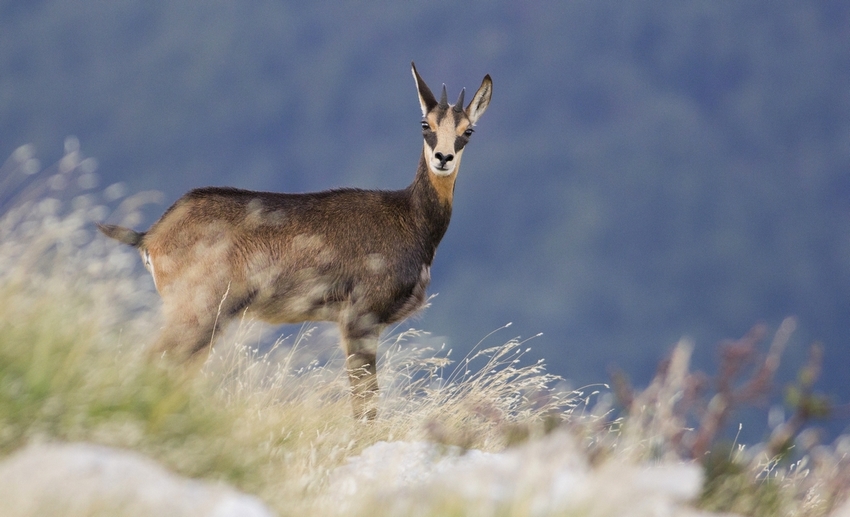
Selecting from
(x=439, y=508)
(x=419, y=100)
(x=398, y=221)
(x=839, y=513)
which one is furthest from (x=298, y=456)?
(x=419, y=100)

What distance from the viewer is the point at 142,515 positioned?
132 inches

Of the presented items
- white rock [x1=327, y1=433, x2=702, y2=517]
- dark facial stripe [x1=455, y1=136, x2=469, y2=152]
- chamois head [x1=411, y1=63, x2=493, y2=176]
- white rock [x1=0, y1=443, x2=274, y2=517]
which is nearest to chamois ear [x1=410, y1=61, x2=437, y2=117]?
chamois head [x1=411, y1=63, x2=493, y2=176]

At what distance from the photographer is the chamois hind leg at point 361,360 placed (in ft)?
22.9

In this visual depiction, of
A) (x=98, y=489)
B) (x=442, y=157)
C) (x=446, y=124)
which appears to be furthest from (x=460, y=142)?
(x=98, y=489)

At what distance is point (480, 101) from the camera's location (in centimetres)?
852

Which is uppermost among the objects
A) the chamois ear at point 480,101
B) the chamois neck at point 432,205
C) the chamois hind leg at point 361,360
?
the chamois ear at point 480,101

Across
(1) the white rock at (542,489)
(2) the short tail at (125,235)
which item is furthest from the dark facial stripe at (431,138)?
(1) the white rock at (542,489)

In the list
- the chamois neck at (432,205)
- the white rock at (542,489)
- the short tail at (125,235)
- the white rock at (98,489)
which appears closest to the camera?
the white rock at (98,489)

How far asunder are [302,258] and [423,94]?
1912mm

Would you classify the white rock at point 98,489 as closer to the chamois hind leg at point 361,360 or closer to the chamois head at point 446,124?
the chamois hind leg at point 361,360

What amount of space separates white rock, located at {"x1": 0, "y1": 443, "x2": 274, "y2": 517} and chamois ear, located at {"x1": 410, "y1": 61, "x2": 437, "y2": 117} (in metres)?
5.10

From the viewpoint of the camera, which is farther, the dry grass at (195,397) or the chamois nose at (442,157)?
the chamois nose at (442,157)

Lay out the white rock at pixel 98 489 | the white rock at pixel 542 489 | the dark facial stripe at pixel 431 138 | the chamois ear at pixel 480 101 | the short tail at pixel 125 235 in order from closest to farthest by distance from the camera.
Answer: the white rock at pixel 98 489 < the white rock at pixel 542 489 < the short tail at pixel 125 235 < the dark facial stripe at pixel 431 138 < the chamois ear at pixel 480 101

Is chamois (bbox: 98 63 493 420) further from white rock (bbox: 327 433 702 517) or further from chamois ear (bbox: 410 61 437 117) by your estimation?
white rock (bbox: 327 433 702 517)
